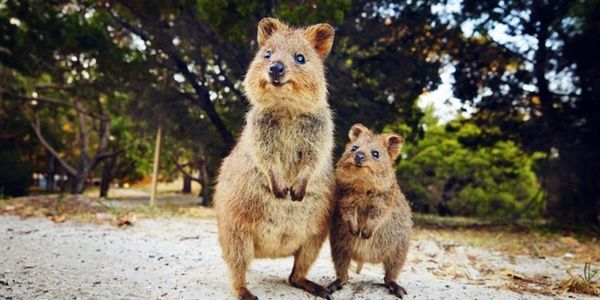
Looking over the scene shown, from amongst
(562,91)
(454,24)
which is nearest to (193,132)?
(454,24)

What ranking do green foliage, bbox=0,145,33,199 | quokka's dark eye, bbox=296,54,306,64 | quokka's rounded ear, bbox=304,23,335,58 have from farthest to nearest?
1. green foliage, bbox=0,145,33,199
2. quokka's rounded ear, bbox=304,23,335,58
3. quokka's dark eye, bbox=296,54,306,64

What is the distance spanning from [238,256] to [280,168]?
0.74m

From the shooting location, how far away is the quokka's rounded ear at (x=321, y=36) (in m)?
3.76

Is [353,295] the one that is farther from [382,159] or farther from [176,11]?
[176,11]

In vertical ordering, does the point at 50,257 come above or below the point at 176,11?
below

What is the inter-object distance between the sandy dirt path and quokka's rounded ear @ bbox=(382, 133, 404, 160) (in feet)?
Result: 3.79

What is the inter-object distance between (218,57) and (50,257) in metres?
6.59

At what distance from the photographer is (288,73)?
10.7 feet

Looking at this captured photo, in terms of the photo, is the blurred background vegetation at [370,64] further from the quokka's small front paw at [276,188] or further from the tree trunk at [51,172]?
the tree trunk at [51,172]

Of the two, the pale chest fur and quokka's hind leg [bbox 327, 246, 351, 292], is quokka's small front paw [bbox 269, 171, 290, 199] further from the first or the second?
quokka's hind leg [bbox 327, 246, 351, 292]

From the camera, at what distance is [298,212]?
3.56 metres

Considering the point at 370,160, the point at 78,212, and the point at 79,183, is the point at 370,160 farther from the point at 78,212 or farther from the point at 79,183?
the point at 79,183

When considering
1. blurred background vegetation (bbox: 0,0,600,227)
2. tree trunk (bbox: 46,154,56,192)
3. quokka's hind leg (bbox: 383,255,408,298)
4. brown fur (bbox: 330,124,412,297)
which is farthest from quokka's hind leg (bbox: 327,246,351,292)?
tree trunk (bbox: 46,154,56,192)

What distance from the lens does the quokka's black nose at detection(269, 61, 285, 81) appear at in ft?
10.5
